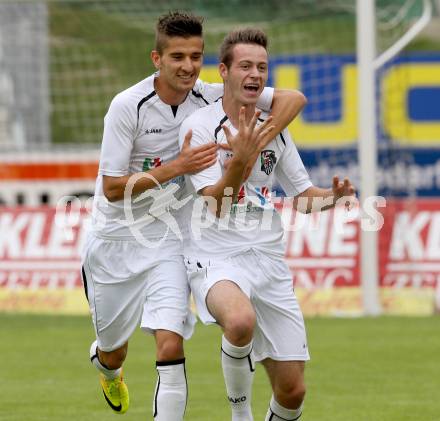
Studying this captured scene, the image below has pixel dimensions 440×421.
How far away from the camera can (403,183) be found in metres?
17.1

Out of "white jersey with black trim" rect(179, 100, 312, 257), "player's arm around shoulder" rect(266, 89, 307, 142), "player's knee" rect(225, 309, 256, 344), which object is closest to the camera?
"player's knee" rect(225, 309, 256, 344)

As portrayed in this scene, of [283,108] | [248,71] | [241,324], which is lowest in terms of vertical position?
[241,324]

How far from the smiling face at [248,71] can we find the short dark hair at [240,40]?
0.10ft

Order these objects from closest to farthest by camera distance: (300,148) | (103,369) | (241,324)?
(241,324), (103,369), (300,148)

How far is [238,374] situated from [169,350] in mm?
404

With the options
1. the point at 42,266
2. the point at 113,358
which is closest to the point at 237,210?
the point at 113,358

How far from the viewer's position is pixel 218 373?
1074cm

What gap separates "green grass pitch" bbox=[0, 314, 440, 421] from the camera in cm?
894

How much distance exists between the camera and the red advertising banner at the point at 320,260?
1503 centimetres

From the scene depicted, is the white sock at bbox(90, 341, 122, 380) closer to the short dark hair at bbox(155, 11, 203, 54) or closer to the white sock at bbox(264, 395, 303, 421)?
the white sock at bbox(264, 395, 303, 421)

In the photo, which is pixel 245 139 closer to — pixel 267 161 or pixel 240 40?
pixel 267 161

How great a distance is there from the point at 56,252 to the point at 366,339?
445 centimetres

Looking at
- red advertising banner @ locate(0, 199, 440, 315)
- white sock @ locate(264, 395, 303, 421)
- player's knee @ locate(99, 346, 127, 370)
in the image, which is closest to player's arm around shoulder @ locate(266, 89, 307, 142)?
white sock @ locate(264, 395, 303, 421)

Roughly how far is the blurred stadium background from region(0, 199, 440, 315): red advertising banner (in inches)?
0.6
